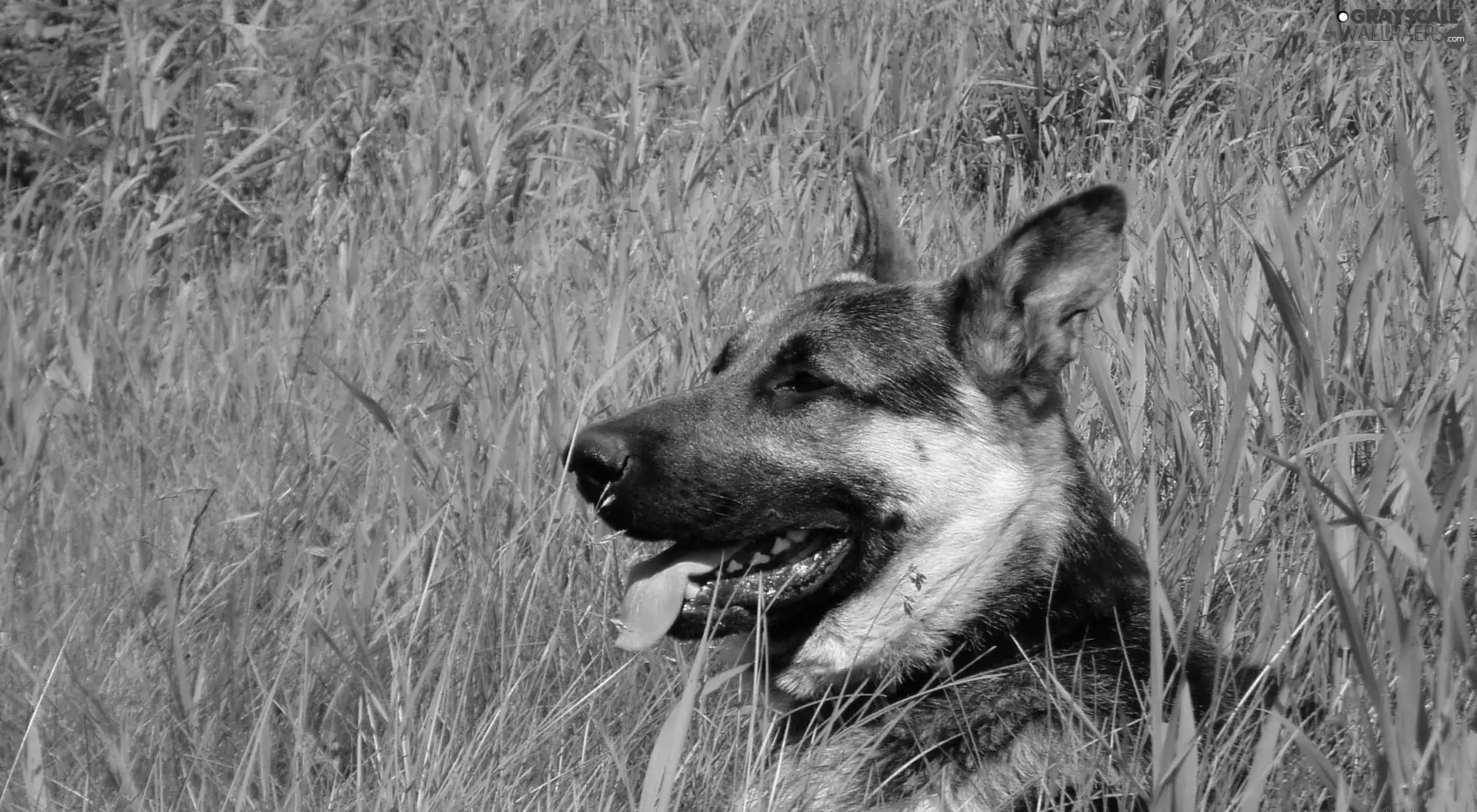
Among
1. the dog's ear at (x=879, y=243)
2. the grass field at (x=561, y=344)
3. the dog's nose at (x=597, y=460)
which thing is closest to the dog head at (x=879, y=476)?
the dog's nose at (x=597, y=460)

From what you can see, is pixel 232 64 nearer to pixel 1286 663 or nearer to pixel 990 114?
pixel 990 114

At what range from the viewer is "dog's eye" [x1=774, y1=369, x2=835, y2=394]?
11.3 ft

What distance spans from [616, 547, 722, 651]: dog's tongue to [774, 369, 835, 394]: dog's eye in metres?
0.51

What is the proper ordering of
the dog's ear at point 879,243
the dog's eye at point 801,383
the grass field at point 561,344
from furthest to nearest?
the dog's ear at point 879,243 < the dog's eye at point 801,383 < the grass field at point 561,344

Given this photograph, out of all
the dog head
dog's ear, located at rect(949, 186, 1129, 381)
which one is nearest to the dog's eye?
the dog head

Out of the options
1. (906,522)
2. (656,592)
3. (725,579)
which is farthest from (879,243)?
(656,592)

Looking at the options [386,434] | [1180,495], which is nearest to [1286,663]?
[1180,495]

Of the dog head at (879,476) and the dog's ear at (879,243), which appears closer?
the dog head at (879,476)

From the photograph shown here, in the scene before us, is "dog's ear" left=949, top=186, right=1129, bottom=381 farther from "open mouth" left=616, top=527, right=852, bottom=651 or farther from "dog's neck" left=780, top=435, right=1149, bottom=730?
"open mouth" left=616, top=527, right=852, bottom=651

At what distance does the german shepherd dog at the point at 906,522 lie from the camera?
2895mm

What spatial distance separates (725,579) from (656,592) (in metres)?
0.17

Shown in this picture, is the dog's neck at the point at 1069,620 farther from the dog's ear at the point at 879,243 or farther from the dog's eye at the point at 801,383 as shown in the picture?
the dog's ear at the point at 879,243

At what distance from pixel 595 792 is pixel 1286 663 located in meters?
1.45

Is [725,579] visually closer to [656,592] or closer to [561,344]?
[656,592]
